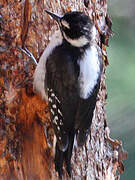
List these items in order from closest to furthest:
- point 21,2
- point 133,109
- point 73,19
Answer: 1. point 73,19
2. point 21,2
3. point 133,109

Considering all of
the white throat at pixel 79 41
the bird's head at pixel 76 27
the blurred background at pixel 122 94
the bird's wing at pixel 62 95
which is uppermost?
the bird's head at pixel 76 27

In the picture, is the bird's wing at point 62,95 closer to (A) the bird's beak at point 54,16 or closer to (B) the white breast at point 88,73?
(B) the white breast at point 88,73

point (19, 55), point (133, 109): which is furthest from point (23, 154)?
point (133, 109)

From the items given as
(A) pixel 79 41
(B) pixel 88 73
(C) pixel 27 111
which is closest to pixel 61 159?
(C) pixel 27 111

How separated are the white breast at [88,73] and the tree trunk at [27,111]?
21cm

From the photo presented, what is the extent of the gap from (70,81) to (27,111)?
238mm

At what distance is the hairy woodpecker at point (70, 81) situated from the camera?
1.77 m

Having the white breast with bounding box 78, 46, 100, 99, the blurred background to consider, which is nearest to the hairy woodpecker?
the white breast with bounding box 78, 46, 100, 99

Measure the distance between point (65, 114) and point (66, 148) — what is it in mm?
145

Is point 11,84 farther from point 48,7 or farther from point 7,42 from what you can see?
point 48,7

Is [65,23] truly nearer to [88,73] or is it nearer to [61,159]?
[88,73]

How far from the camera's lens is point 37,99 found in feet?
6.15

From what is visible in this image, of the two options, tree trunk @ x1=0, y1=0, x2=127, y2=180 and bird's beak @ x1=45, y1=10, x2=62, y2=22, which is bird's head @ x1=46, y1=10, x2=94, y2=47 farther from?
tree trunk @ x1=0, y1=0, x2=127, y2=180

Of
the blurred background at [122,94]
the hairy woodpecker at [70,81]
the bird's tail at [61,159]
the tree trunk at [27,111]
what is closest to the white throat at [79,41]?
the hairy woodpecker at [70,81]
